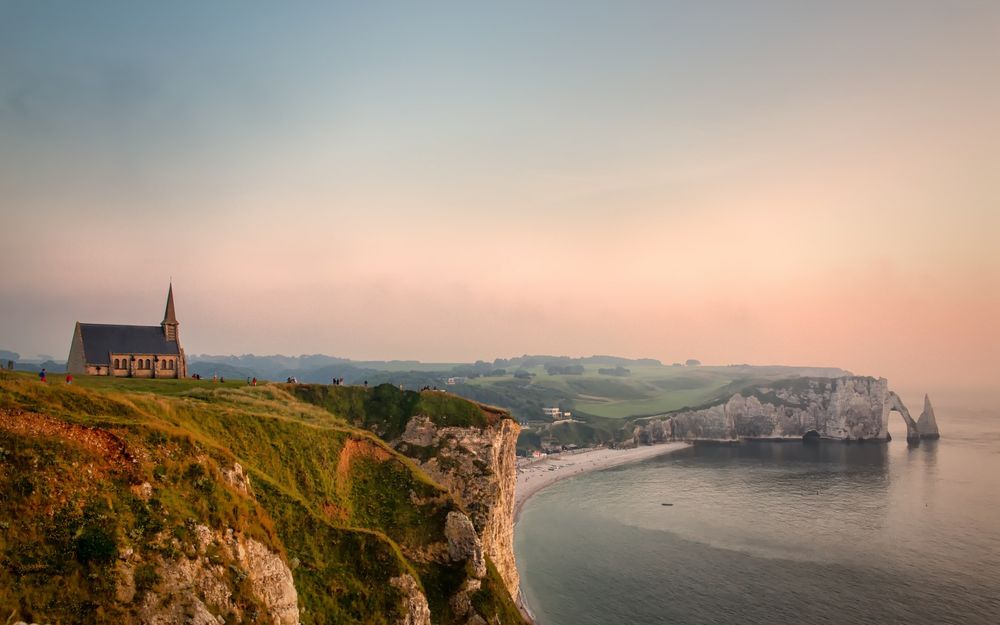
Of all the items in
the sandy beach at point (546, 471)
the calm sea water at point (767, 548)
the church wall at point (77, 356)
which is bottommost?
the sandy beach at point (546, 471)

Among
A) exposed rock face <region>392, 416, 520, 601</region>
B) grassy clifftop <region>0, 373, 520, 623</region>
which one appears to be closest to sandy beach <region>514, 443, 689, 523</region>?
exposed rock face <region>392, 416, 520, 601</region>

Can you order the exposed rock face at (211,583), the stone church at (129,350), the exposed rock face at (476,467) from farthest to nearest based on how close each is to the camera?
the stone church at (129,350)
the exposed rock face at (476,467)
the exposed rock face at (211,583)

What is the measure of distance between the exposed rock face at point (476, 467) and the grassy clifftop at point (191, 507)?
1169 centimetres

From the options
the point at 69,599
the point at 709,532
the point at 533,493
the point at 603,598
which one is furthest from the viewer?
the point at 533,493

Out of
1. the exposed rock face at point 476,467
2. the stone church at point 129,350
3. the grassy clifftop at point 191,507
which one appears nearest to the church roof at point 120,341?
the stone church at point 129,350

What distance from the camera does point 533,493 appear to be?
153375 millimetres

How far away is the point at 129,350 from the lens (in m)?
74.8

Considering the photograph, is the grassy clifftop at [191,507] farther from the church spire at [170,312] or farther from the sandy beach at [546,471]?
the sandy beach at [546,471]

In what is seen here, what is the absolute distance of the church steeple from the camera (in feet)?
262

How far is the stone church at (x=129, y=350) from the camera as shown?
237 ft

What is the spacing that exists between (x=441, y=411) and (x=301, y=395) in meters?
21.3

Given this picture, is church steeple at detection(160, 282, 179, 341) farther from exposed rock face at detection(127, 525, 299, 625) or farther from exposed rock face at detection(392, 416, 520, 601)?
exposed rock face at detection(127, 525, 299, 625)

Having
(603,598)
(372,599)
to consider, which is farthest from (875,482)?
(372,599)

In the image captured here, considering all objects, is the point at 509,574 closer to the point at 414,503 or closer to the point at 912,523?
the point at 414,503
